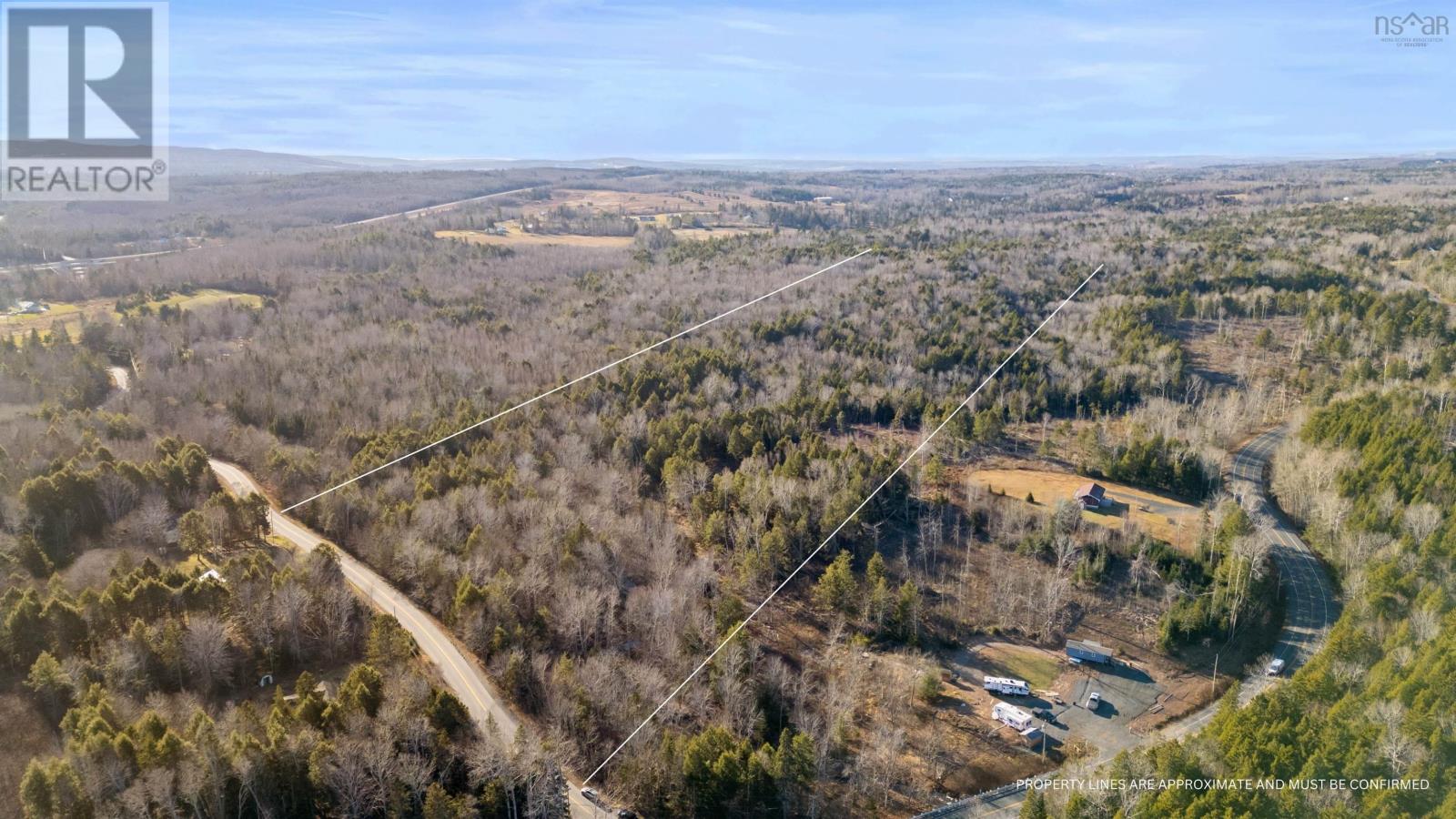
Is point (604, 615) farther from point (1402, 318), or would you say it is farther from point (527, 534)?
point (1402, 318)

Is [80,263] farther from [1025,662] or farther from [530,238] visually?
[1025,662]

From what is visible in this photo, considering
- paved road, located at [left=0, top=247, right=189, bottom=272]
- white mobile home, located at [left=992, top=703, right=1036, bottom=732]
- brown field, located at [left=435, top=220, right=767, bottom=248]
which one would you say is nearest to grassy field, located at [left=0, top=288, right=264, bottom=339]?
paved road, located at [left=0, top=247, right=189, bottom=272]

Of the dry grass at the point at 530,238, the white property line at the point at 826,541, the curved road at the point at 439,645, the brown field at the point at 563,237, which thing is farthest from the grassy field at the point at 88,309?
the white property line at the point at 826,541

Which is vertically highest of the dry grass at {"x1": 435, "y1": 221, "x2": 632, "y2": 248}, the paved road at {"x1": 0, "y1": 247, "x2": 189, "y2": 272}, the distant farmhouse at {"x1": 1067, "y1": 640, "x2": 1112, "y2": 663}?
the dry grass at {"x1": 435, "y1": 221, "x2": 632, "y2": 248}

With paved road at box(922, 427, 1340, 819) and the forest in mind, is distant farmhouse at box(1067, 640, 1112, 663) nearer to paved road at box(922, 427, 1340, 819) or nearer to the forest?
the forest

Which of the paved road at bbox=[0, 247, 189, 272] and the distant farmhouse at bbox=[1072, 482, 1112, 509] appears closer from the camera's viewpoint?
the distant farmhouse at bbox=[1072, 482, 1112, 509]

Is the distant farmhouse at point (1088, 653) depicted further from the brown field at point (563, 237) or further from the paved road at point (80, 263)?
the paved road at point (80, 263)
